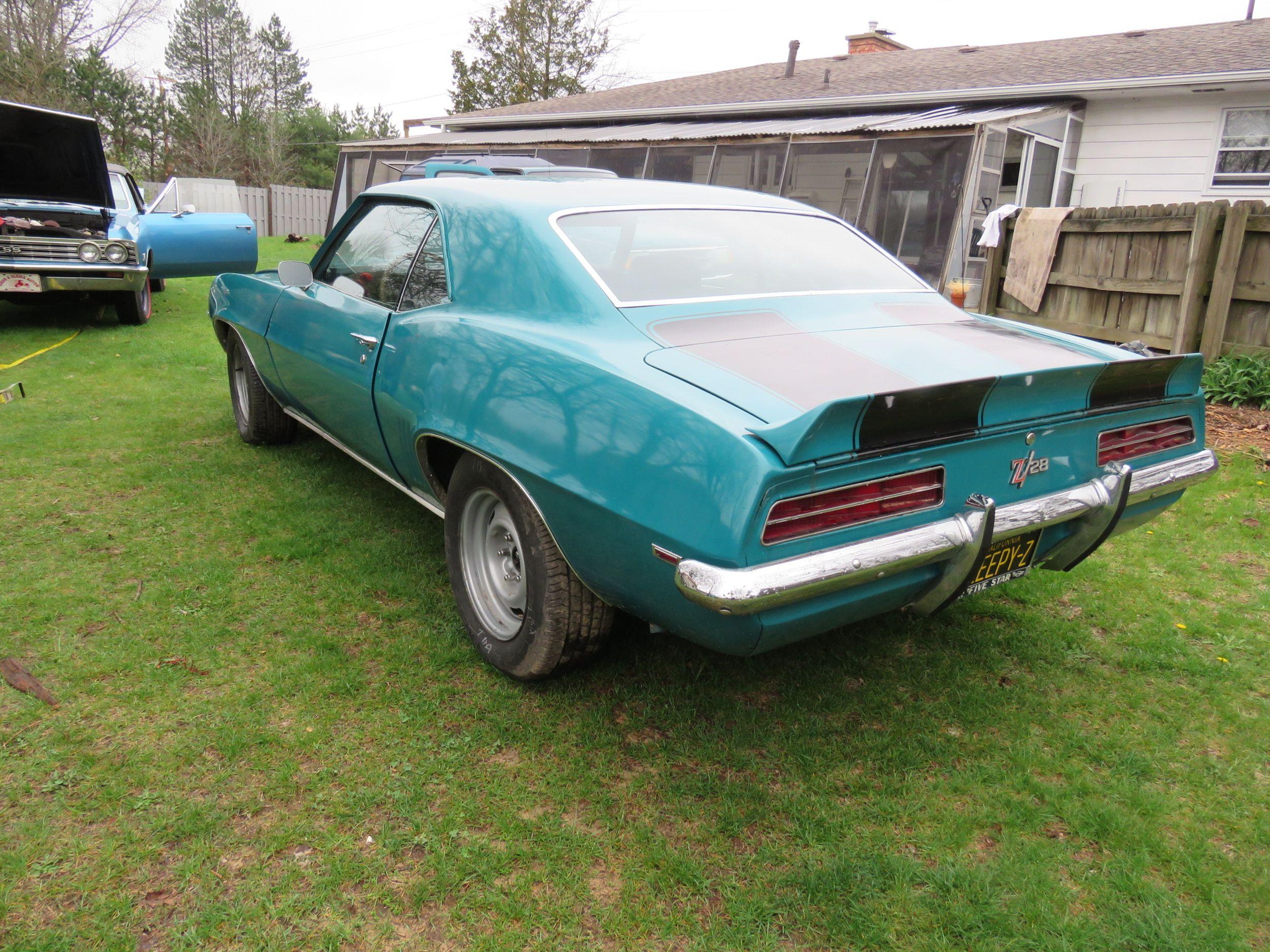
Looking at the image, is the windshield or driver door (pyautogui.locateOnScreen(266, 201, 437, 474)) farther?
driver door (pyautogui.locateOnScreen(266, 201, 437, 474))

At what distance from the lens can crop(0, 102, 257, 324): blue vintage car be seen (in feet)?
26.1

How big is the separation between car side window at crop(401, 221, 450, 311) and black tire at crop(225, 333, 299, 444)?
6.19 ft

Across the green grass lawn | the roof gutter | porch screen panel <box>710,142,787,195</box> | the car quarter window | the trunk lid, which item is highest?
the roof gutter

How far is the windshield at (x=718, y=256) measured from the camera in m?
2.88

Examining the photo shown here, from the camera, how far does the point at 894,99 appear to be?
44.8 feet

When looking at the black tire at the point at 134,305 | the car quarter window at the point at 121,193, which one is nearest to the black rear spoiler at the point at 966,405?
the black tire at the point at 134,305

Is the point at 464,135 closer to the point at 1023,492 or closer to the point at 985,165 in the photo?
the point at 985,165

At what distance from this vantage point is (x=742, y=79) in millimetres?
18156

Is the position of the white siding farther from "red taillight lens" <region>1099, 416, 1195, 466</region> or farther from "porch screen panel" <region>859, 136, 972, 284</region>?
"red taillight lens" <region>1099, 416, 1195, 466</region>

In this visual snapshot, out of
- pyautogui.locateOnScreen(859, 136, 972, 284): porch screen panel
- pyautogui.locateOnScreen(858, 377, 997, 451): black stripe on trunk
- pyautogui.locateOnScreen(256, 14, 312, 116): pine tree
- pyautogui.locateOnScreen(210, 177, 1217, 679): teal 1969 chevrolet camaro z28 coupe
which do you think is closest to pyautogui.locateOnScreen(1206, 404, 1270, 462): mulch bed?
pyautogui.locateOnScreen(210, 177, 1217, 679): teal 1969 chevrolet camaro z28 coupe

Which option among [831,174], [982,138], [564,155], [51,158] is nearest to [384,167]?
[564,155]

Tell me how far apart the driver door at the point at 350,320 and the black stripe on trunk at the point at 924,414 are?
78.1 inches

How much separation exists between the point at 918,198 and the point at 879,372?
10.0 metres

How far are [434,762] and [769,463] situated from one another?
133 centimetres
